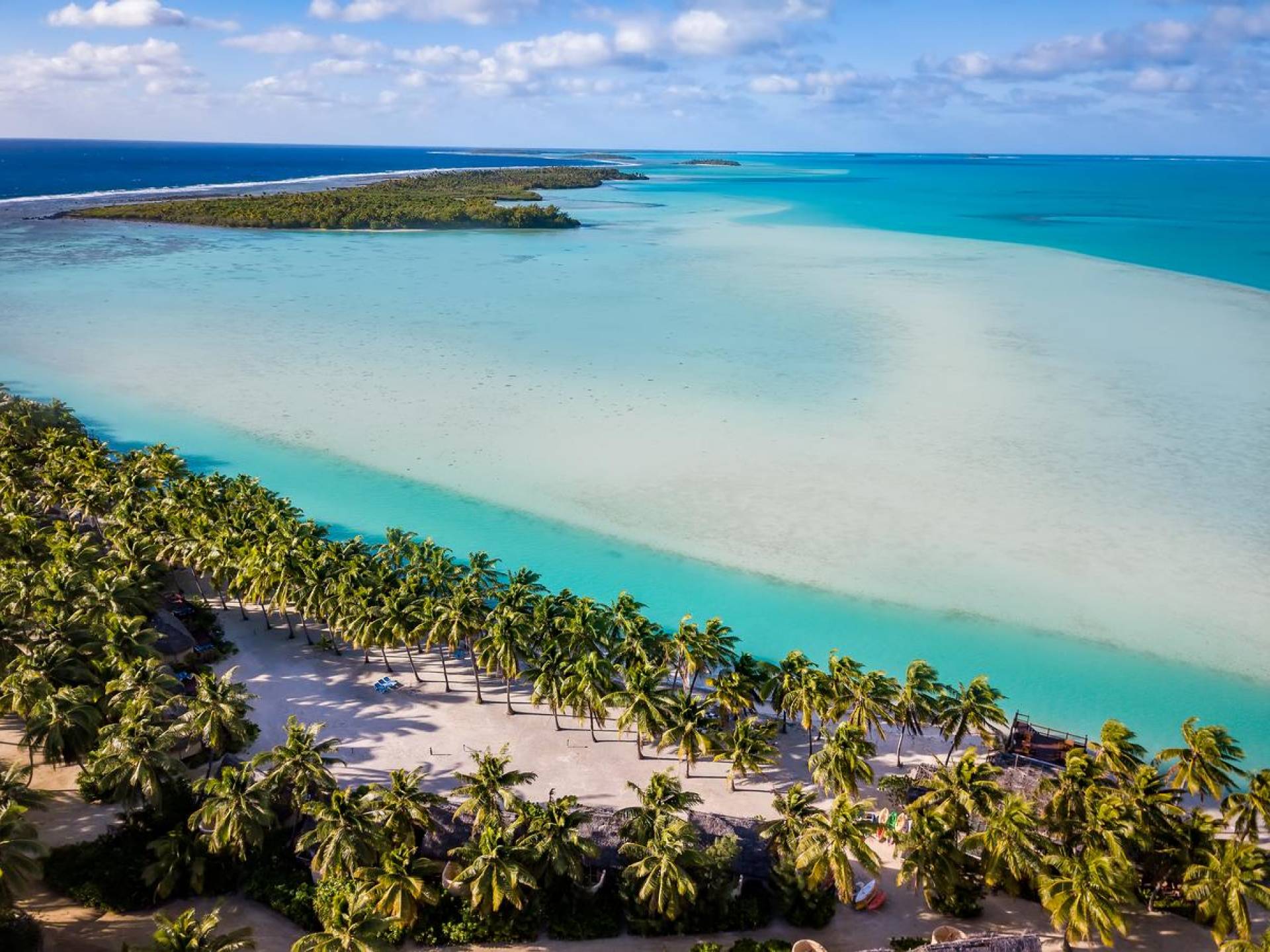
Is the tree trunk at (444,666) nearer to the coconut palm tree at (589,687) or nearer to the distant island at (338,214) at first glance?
the coconut palm tree at (589,687)

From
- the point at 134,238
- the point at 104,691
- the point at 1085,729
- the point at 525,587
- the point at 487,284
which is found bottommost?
the point at 1085,729

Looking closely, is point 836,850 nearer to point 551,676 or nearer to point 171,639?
point 551,676

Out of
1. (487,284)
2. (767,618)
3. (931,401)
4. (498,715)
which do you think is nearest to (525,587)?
(498,715)

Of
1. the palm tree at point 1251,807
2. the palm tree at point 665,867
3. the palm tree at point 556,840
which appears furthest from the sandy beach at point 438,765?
the palm tree at point 1251,807

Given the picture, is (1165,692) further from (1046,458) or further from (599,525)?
(599,525)

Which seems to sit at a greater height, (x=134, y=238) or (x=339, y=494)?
(x=134, y=238)

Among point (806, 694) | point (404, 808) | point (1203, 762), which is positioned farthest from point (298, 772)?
point (1203, 762)
